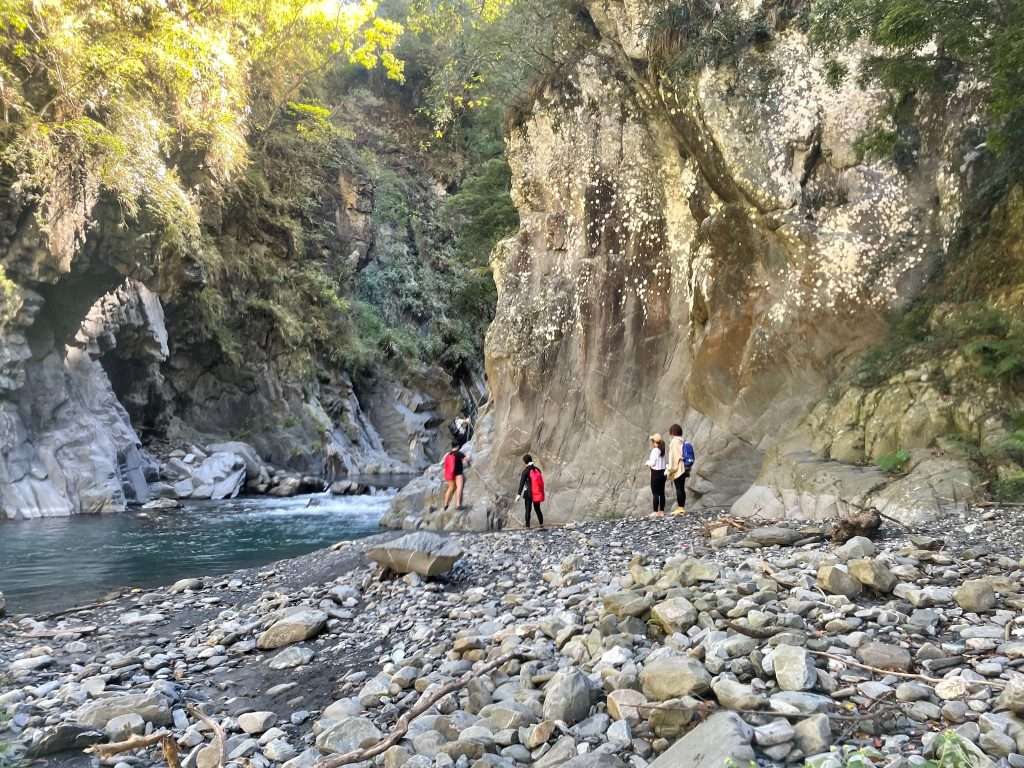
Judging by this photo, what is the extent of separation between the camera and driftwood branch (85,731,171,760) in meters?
4.86

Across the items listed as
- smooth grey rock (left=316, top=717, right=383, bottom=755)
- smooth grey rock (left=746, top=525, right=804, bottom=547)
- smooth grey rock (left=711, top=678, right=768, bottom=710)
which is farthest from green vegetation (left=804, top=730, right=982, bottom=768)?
smooth grey rock (left=746, top=525, right=804, bottom=547)

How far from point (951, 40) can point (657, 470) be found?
7.67 meters

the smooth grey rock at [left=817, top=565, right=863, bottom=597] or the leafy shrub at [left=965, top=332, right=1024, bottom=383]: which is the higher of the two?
the leafy shrub at [left=965, top=332, right=1024, bottom=383]

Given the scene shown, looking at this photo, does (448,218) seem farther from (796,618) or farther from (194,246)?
(796,618)

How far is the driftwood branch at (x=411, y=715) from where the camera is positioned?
420 centimetres

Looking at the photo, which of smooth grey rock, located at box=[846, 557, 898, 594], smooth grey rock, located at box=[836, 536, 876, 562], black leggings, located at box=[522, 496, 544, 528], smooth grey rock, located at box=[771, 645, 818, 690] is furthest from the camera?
black leggings, located at box=[522, 496, 544, 528]

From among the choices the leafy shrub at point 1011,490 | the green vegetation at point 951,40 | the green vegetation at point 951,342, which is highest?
the green vegetation at point 951,40

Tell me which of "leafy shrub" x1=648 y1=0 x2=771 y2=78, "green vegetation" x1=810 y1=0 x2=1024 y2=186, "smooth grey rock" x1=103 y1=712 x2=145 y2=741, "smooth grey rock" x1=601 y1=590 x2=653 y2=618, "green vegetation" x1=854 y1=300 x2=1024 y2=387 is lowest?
"smooth grey rock" x1=103 y1=712 x2=145 y2=741

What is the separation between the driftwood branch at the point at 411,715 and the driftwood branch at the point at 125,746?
4.68 ft

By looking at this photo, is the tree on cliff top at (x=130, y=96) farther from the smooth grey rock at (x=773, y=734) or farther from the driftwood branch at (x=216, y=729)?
the smooth grey rock at (x=773, y=734)

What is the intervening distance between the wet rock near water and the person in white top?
4.02 m

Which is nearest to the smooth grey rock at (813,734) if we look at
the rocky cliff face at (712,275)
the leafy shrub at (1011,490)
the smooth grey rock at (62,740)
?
the smooth grey rock at (62,740)

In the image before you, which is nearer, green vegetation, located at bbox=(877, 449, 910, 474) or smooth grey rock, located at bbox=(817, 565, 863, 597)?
smooth grey rock, located at bbox=(817, 565, 863, 597)

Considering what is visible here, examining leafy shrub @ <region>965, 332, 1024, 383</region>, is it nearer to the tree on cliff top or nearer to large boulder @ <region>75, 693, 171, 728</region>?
large boulder @ <region>75, 693, 171, 728</region>
